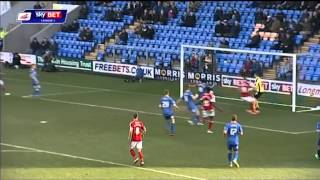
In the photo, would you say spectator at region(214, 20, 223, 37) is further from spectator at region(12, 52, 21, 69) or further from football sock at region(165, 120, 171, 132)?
football sock at region(165, 120, 171, 132)

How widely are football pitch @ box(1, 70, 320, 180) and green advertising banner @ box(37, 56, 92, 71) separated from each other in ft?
32.1

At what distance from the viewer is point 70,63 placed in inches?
1836

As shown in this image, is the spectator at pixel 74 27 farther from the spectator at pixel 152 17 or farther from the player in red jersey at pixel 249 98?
the player in red jersey at pixel 249 98

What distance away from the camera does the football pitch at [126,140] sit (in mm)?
18234

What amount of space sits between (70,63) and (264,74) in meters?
17.0

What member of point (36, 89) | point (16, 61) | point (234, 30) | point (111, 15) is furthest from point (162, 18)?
point (36, 89)

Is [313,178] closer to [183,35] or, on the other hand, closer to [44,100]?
[44,100]

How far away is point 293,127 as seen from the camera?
2553 centimetres

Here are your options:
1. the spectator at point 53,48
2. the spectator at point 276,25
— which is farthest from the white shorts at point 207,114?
→ the spectator at point 53,48

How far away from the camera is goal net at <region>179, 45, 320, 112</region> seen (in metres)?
31.2

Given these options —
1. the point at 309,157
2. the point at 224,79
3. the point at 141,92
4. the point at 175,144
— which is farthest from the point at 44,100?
Answer: the point at 309,157

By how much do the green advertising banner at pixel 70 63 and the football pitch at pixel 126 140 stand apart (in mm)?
9779

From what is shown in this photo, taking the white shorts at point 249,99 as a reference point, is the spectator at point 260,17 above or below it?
above
